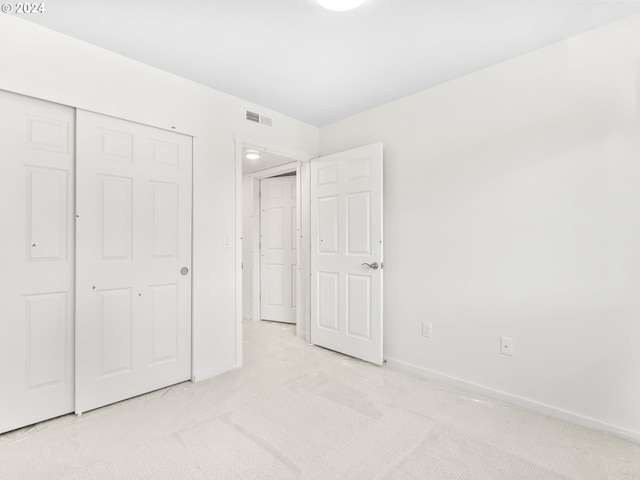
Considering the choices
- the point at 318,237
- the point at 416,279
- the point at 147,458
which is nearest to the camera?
the point at 147,458

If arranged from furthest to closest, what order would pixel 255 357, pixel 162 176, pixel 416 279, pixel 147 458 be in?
pixel 255 357 → pixel 416 279 → pixel 162 176 → pixel 147 458

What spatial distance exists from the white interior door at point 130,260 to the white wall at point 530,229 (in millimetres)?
1846

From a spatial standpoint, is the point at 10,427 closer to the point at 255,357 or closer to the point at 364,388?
the point at 255,357

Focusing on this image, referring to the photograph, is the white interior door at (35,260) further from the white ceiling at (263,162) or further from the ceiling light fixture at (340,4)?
the white ceiling at (263,162)

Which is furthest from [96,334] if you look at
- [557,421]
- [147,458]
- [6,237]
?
[557,421]

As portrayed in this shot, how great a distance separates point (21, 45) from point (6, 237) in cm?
112

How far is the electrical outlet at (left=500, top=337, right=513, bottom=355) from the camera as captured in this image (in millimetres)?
2299

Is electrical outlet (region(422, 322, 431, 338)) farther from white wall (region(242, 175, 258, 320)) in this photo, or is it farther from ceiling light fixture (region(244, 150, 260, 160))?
white wall (region(242, 175, 258, 320))

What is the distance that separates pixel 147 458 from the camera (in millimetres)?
1663

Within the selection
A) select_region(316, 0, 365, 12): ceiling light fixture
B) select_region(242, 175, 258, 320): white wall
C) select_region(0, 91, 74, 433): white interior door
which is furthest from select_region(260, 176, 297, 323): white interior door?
select_region(316, 0, 365, 12): ceiling light fixture

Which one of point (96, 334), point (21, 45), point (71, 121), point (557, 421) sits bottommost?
point (557, 421)

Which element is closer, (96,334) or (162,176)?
(96,334)

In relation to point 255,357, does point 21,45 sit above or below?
above

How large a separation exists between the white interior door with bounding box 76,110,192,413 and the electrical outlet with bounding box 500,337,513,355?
7.85ft
